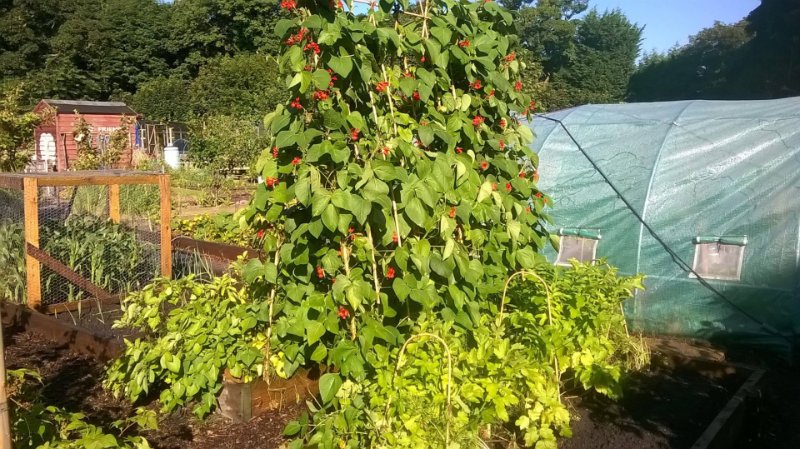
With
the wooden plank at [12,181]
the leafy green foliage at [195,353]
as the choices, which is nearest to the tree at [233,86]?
the wooden plank at [12,181]

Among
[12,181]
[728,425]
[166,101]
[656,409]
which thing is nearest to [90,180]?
[12,181]

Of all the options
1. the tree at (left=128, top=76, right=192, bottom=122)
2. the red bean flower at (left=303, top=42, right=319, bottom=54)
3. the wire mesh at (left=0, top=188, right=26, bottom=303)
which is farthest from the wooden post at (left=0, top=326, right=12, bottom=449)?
the tree at (left=128, top=76, right=192, bottom=122)

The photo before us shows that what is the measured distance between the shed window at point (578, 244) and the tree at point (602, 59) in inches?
1612

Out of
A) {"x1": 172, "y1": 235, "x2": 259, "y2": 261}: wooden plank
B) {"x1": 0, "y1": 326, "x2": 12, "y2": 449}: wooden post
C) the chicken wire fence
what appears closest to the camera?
{"x1": 0, "y1": 326, "x2": 12, "y2": 449}: wooden post

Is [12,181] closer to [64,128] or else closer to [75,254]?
[75,254]

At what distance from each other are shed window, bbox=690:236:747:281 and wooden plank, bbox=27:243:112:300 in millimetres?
5362

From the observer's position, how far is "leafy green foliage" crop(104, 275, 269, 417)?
12.4 ft

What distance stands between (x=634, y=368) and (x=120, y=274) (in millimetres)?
4814

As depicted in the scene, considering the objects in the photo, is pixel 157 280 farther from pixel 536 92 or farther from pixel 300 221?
pixel 536 92

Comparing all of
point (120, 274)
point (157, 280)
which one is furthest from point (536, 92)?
point (157, 280)

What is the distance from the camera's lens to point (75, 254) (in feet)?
21.0

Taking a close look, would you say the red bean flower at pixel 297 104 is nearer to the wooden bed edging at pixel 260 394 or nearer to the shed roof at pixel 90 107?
the wooden bed edging at pixel 260 394

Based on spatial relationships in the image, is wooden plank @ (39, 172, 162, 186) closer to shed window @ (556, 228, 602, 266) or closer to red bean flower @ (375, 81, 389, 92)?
red bean flower @ (375, 81, 389, 92)

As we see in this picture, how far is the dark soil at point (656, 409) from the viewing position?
12.9ft
